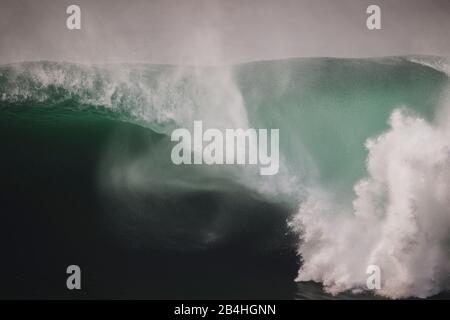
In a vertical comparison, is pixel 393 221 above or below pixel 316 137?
below

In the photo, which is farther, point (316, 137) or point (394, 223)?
point (316, 137)

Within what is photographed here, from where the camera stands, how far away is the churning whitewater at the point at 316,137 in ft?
12.8

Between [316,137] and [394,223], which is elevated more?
[316,137]

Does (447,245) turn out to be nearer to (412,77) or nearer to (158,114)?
(412,77)

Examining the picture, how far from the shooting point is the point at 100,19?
3965 millimetres

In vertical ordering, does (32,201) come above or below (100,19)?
below

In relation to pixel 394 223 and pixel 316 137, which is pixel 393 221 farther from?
pixel 316 137

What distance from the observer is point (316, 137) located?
399cm

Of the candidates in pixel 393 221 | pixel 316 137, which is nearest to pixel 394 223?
pixel 393 221

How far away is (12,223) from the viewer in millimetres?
3965

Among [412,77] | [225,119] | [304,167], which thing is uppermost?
[412,77]

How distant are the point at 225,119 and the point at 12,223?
5.64ft

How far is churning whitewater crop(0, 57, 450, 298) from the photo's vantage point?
390 centimetres
